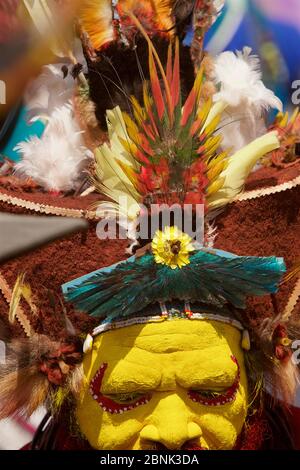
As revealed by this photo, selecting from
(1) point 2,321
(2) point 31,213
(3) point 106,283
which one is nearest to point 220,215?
(3) point 106,283

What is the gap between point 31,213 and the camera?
7.31ft

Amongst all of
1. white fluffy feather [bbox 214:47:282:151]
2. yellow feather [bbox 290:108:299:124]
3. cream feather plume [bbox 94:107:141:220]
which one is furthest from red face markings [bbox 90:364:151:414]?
yellow feather [bbox 290:108:299:124]

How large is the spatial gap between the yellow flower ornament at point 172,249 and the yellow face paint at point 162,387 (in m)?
0.19

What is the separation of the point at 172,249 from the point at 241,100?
772 mm

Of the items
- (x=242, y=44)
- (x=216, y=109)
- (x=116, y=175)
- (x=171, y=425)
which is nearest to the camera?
(x=171, y=425)

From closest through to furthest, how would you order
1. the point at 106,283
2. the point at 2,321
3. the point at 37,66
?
the point at 106,283, the point at 2,321, the point at 37,66

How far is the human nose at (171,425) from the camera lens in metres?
2.03

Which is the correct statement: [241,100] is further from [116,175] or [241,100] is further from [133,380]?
[133,380]

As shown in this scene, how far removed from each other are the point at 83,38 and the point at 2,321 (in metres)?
1.05

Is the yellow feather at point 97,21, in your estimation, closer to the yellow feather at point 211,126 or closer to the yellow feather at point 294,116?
the yellow feather at point 211,126

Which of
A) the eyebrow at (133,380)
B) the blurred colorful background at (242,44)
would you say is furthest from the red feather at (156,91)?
the eyebrow at (133,380)

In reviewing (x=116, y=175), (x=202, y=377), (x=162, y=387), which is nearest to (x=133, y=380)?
(x=162, y=387)

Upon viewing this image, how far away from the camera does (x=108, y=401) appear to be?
6.92ft

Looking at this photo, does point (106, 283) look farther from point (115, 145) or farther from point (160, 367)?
point (115, 145)
